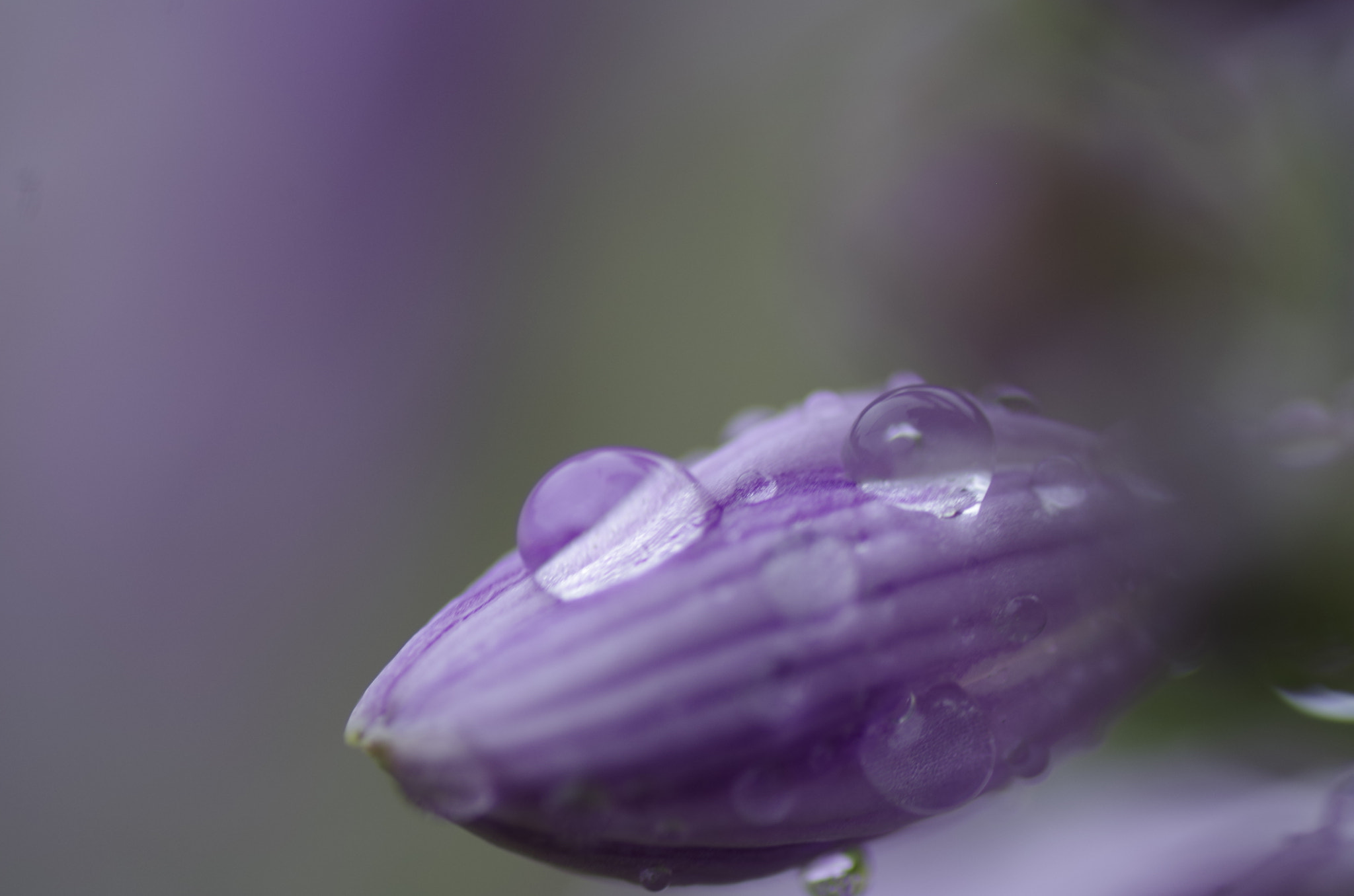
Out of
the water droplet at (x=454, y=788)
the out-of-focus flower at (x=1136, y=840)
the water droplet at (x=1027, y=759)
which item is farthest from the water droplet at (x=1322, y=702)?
the water droplet at (x=454, y=788)

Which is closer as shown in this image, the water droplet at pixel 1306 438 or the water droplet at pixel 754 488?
the water droplet at pixel 754 488

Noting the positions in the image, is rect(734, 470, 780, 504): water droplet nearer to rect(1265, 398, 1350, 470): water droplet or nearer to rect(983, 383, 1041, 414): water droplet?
rect(983, 383, 1041, 414): water droplet

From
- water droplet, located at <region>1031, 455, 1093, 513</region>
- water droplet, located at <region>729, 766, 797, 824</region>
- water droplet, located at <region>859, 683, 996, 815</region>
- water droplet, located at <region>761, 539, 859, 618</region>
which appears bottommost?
water droplet, located at <region>729, 766, 797, 824</region>

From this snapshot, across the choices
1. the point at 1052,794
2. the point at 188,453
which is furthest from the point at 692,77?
the point at 1052,794

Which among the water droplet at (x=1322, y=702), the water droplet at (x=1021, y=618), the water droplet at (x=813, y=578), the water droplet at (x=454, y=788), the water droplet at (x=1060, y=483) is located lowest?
the water droplet at (x=454, y=788)

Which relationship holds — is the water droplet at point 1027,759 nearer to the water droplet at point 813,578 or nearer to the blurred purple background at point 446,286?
the water droplet at point 813,578

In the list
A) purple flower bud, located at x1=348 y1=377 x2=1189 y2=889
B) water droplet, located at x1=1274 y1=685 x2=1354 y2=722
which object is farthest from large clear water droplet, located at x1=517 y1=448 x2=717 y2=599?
water droplet, located at x1=1274 y1=685 x2=1354 y2=722

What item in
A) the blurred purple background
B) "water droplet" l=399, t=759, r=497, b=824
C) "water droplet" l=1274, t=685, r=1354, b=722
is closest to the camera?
"water droplet" l=399, t=759, r=497, b=824
